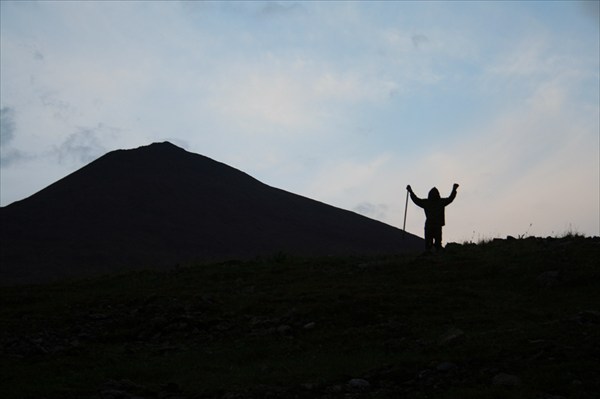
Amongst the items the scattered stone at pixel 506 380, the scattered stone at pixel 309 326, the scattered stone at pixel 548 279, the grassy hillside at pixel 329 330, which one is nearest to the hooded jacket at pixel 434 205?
the grassy hillside at pixel 329 330

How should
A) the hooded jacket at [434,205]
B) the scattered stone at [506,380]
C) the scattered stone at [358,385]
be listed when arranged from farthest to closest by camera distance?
the hooded jacket at [434,205], the scattered stone at [358,385], the scattered stone at [506,380]

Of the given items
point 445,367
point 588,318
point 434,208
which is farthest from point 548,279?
point 445,367

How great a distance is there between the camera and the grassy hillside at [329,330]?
8.66 metres

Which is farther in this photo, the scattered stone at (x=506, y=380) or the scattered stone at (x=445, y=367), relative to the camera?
the scattered stone at (x=445, y=367)

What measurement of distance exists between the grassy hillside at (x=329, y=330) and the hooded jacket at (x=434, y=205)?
0.94 m

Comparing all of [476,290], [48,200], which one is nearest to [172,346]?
[476,290]

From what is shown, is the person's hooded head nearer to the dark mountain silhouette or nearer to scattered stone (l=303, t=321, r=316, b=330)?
scattered stone (l=303, t=321, r=316, b=330)

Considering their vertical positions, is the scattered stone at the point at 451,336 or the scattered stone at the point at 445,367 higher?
the scattered stone at the point at 451,336

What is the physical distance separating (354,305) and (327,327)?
3.77 ft

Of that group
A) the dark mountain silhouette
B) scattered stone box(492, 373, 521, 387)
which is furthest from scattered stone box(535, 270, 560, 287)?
the dark mountain silhouette

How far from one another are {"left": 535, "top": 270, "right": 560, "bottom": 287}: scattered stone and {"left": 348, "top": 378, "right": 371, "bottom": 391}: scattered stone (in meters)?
6.46

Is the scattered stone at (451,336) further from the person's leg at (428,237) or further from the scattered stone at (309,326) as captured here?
the person's leg at (428,237)

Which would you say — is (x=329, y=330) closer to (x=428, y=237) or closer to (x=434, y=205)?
(x=434, y=205)

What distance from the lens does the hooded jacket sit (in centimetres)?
1805
